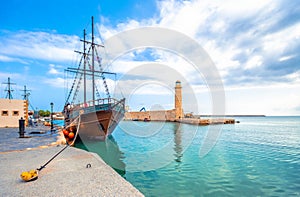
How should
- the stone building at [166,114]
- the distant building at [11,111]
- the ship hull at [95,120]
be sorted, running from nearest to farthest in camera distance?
the ship hull at [95,120]
the distant building at [11,111]
the stone building at [166,114]

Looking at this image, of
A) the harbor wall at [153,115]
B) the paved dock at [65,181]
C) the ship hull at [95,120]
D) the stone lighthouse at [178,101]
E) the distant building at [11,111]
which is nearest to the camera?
the paved dock at [65,181]

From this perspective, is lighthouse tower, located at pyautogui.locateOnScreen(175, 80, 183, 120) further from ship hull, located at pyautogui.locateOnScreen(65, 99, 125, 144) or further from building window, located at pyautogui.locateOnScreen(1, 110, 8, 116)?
building window, located at pyautogui.locateOnScreen(1, 110, 8, 116)

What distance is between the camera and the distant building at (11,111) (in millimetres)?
20564

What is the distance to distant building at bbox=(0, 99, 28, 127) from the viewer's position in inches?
810

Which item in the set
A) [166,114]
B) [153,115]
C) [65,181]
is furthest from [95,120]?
[153,115]

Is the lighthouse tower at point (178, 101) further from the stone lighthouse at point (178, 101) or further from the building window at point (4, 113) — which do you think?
the building window at point (4, 113)

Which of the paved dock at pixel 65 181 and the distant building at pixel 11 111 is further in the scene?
the distant building at pixel 11 111

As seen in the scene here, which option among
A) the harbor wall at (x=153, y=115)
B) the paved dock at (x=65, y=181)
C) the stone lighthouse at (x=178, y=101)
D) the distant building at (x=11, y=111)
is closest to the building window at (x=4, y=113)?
the distant building at (x=11, y=111)

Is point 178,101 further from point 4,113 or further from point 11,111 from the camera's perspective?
point 4,113

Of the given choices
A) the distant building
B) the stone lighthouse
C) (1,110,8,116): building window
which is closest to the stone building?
the stone lighthouse

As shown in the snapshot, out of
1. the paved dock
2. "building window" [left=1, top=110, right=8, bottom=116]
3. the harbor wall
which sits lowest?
the harbor wall

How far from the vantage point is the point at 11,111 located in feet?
69.1

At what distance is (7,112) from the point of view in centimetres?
2086

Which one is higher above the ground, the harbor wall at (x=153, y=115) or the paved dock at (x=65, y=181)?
the paved dock at (x=65, y=181)
